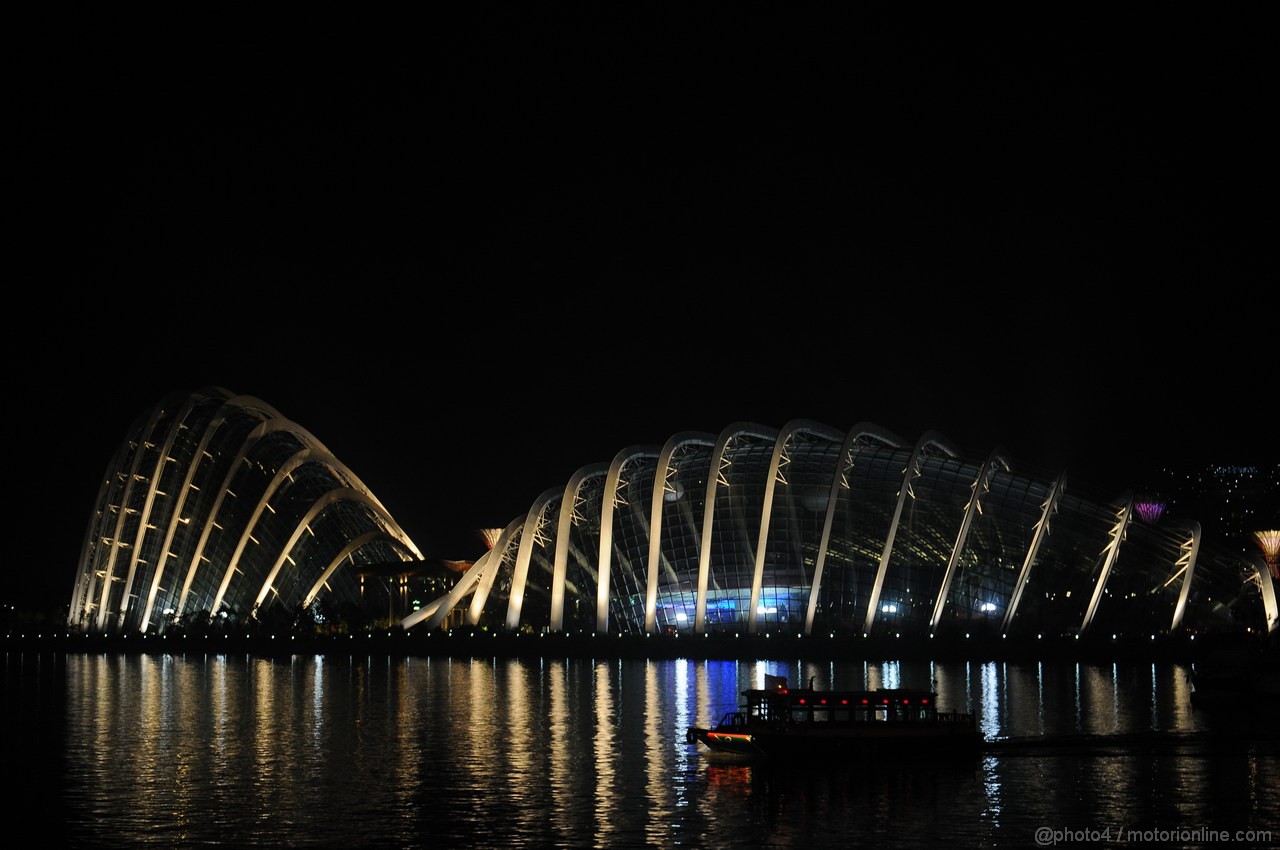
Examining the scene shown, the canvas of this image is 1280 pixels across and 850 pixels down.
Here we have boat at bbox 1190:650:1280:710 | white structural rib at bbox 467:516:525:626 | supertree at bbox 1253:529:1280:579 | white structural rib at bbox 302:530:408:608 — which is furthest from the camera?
supertree at bbox 1253:529:1280:579

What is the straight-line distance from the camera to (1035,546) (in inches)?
4636

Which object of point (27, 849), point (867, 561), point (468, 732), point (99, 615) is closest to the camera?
point (27, 849)

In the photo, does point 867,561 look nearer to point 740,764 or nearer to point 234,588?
point 234,588

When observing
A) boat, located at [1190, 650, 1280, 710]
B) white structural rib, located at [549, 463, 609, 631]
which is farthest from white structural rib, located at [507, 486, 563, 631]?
boat, located at [1190, 650, 1280, 710]

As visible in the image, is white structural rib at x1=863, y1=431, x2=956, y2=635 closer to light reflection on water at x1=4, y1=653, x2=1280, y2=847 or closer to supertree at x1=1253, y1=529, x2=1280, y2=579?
light reflection on water at x1=4, y1=653, x2=1280, y2=847

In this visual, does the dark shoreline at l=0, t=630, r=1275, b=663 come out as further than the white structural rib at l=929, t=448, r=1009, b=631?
No

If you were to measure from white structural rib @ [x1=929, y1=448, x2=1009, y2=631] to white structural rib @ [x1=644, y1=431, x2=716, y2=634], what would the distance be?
2133cm

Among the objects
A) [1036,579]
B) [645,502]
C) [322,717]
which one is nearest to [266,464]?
[645,502]

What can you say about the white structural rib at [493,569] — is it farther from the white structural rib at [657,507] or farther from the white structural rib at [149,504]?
the white structural rib at [149,504]

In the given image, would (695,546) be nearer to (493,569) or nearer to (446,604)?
(493,569)

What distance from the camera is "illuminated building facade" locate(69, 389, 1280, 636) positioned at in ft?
392

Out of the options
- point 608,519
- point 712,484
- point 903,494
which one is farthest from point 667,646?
point 903,494

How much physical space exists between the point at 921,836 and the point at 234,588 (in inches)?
4810

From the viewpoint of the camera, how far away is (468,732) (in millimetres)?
65312
